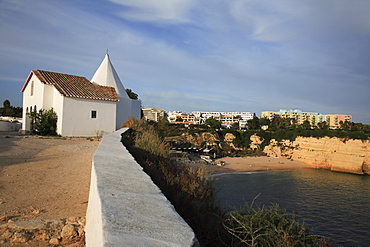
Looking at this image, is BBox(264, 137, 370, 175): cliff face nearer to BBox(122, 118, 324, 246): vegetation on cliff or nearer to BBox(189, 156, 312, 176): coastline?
BBox(189, 156, 312, 176): coastline

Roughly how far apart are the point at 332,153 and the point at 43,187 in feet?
143

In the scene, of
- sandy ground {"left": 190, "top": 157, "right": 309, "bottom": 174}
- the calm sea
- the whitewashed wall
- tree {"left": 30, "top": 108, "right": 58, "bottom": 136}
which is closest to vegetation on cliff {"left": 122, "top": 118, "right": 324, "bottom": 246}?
the calm sea

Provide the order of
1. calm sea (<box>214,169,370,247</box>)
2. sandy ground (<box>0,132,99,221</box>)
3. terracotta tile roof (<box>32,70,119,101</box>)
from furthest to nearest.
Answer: terracotta tile roof (<box>32,70,119,101</box>) < calm sea (<box>214,169,370,247</box>) < sandy ground (<box>0,132,99,221</box>)

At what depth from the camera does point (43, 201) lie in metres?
4.23

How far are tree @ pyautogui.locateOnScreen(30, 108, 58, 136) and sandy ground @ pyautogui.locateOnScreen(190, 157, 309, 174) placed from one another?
17018mm

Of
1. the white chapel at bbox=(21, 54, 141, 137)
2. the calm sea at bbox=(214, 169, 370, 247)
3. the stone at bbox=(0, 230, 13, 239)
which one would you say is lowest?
the calm sea at bbox=(214, 169, 370, 247)

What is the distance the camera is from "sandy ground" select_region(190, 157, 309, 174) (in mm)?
33006

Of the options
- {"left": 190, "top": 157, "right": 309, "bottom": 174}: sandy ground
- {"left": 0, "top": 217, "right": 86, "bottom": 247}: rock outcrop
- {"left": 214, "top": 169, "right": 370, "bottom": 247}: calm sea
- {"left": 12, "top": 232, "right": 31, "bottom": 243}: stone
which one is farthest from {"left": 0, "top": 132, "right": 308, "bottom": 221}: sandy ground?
{"left": 190, "top": 157, "right": 309, "bottom": 174}: sandy ground

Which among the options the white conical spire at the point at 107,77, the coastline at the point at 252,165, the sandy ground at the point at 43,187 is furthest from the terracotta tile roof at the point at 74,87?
the coastline at the point at 252,165

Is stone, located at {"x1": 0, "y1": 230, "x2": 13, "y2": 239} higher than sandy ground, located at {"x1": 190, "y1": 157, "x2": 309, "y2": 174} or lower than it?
higher

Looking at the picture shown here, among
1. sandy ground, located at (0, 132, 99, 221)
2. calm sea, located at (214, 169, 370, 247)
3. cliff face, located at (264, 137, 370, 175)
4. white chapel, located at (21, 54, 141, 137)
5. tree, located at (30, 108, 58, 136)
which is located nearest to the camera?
sandy ground, located at (0, 132, 99, 221)

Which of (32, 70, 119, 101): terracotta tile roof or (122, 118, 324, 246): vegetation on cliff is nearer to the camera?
(122, 118, 324, 246): vegetation on cliff

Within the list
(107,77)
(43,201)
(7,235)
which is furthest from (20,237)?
(107,77)

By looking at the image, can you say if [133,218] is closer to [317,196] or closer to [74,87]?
[74,87]
